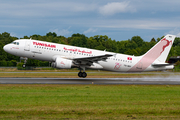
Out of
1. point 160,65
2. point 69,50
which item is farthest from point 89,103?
point 160,65

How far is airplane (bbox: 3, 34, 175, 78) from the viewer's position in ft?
115

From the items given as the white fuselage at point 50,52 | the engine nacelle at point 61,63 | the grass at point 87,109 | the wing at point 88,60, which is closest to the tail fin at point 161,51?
the white fuselage at point 50,52

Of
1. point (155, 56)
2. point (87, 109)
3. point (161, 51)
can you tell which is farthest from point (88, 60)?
point (87, 109)

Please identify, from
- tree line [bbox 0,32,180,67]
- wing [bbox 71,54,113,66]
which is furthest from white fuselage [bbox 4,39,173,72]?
tree line [bbox 0,32,180,67]

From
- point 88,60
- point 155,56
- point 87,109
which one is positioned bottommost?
point 87,109

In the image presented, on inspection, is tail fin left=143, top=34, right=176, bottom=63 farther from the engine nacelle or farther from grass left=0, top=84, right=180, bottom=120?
grass left=0, top=84, right=180, bottom=120

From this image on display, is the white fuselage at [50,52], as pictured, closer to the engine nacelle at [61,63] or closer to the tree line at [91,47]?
the engine nacelle at [61,63]

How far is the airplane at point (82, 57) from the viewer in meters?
34.9

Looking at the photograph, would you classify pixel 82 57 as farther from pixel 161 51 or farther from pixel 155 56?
pixel 161 51

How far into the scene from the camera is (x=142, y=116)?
12.5 m

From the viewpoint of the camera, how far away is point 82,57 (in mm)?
34719

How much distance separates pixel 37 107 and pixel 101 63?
2362 centimetres

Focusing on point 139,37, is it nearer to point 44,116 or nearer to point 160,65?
point 160,65

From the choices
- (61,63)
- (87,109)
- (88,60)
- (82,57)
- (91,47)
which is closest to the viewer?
(87,109)
